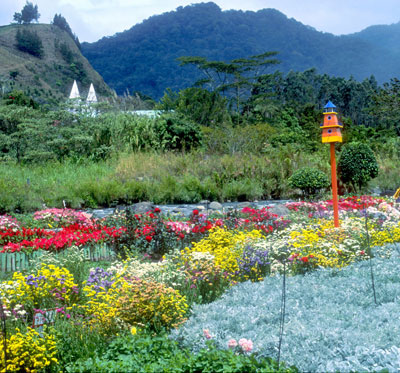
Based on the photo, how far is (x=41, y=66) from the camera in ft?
191

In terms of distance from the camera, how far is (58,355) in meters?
2.82

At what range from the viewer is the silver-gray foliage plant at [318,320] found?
2455mm

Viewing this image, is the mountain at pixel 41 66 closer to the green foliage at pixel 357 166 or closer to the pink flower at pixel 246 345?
the green foliage at pixel 357 166

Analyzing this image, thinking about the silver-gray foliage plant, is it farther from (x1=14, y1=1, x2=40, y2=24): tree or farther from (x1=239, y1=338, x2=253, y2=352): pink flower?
(x1=14, y1=1, x2=40, y2=24): tree

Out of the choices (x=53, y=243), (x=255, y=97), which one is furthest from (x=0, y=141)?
(x=255, y=97)

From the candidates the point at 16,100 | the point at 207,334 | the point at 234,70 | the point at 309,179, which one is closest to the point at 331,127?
the point at 207,334

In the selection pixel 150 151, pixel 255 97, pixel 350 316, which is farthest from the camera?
pixel 255 97

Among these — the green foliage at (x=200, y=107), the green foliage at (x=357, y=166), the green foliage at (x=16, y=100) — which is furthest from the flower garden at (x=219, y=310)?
the green foliage at (x=200, y=107)

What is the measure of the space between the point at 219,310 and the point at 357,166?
903 centimetres

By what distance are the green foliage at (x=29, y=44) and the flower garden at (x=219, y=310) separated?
214 feet

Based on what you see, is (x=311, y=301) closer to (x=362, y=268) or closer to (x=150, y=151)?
(x=362, y=268)

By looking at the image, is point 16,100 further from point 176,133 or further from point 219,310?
point 219,310

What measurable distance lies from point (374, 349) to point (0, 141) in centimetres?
1634

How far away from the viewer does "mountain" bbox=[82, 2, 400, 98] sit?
3359 inches
